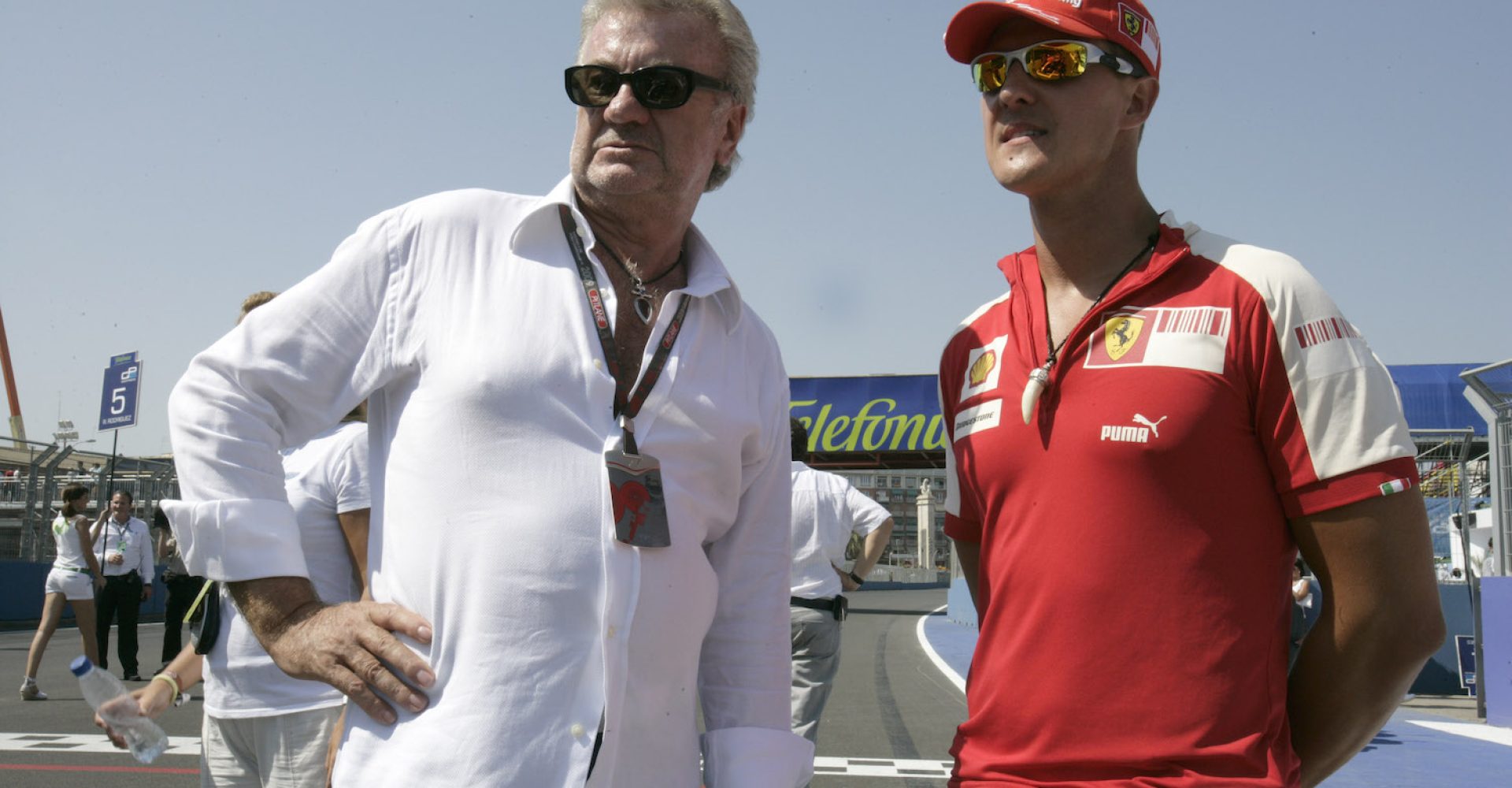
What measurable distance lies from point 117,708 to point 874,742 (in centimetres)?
678

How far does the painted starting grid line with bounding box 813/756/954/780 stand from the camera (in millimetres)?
7109

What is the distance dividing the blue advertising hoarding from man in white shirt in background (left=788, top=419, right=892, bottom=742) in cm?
1731

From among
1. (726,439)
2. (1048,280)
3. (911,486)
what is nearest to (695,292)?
(726,439)

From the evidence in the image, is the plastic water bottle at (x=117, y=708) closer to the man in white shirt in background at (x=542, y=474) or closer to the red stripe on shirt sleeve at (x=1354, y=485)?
the man in white shirt in background at (x=542, y=474)

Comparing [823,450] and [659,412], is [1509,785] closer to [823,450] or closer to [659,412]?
[659,412]

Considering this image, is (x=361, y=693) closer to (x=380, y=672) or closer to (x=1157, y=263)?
(x=380, y=672)

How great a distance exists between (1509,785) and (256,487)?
24.9 ft

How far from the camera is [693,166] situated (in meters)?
2.30

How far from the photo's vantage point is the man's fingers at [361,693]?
5.87ft

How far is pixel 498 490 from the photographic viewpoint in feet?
6.15

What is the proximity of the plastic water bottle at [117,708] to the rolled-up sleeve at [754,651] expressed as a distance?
102 cm

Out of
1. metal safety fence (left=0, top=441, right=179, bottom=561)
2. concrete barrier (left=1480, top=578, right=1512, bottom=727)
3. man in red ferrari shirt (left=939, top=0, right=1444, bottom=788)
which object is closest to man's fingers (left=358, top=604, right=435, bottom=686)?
man in red ferrari shirt (left=939, top=0, right=1444, bottom=788)

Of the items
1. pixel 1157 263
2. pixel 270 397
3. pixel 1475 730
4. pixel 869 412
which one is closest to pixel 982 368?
pixel 1157 263

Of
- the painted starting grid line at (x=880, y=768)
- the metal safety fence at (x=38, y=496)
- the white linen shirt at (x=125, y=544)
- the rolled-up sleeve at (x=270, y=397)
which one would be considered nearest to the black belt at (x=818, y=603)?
the painted starting grid line at (x=880, y=768)
